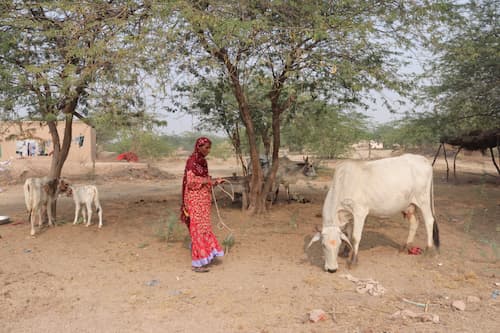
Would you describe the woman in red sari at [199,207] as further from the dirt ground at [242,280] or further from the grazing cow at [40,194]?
the grazing cow at [40,194]

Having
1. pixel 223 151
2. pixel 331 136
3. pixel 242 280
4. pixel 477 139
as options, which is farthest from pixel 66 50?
pixel 223 151

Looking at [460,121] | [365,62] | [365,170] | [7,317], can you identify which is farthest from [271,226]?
[460,121]

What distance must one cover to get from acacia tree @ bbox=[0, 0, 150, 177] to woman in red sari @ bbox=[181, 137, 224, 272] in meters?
1.54

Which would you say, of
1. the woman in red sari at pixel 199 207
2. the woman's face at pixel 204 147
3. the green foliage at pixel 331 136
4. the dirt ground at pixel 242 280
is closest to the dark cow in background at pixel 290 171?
the dirt ground at pixel 242 280

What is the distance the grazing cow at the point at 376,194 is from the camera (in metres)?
5.96

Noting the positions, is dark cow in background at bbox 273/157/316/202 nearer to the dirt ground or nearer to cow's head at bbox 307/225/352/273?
the dirt ground

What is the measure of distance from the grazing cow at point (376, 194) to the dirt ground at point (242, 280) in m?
0.56

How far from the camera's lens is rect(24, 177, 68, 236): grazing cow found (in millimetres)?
7723

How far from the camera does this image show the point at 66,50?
714cm

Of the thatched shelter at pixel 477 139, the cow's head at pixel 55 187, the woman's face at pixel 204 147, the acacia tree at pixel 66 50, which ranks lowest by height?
the cow's head at pixel 55 187

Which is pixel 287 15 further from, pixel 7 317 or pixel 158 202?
pixel 158 202

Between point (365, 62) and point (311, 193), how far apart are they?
654 cm

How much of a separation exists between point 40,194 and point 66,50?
2.71 metres

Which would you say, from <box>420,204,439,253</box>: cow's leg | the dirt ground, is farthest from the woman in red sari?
<box>420,204,439,253</box>: cow's leg
